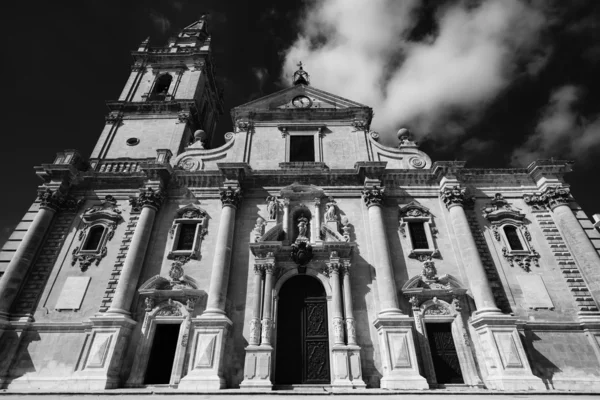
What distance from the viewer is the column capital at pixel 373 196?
646 inches

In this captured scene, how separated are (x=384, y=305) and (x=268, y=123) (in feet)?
40.9

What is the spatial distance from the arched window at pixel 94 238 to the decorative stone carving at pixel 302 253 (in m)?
9.62

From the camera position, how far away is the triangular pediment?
21000 millimetres

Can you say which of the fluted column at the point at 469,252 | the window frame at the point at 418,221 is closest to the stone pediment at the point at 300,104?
the window frame at the point at 418,221

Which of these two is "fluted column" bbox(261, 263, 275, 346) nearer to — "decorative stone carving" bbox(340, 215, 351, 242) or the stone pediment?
"decorative stone carving" bbox(340, 215, 351, 242)

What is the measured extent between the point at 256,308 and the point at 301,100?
13577 mm

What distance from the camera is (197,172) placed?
17641 mm

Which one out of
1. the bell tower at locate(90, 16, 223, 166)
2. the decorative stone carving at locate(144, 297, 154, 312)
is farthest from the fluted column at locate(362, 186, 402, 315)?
the bell tower at locate(90, 16, 223, 166)

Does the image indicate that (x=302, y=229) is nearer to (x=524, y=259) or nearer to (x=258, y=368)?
(x=258, y=368)

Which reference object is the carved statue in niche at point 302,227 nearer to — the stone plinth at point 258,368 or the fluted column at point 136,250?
the stone plinth at point 258,368

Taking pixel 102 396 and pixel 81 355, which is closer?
pixel 102 396

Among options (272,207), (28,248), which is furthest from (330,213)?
(28,248)

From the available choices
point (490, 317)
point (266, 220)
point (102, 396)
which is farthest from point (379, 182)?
point (102, 396)

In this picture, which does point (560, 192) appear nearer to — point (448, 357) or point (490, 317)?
point (490, 317)
